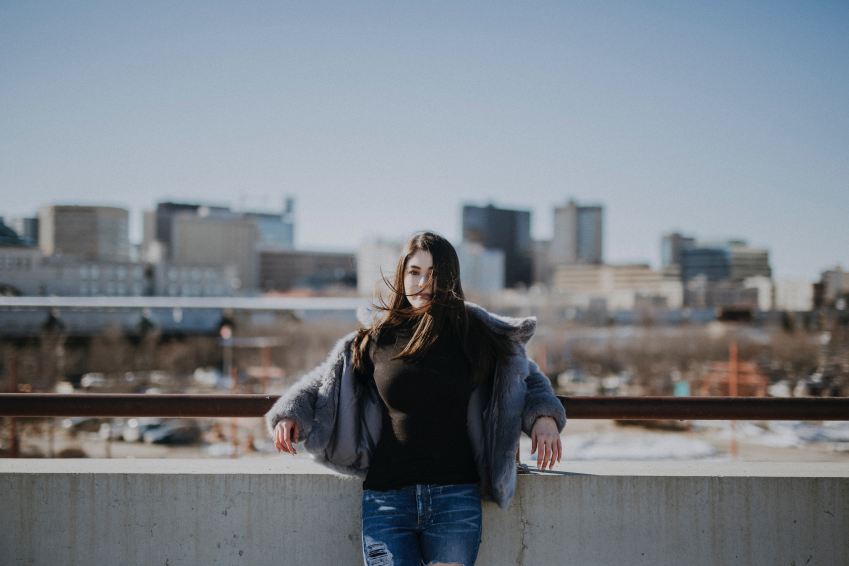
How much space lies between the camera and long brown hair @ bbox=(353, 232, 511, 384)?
289cm

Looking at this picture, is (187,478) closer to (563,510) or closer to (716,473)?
(563,510)

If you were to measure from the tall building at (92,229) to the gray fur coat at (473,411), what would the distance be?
95.0 m

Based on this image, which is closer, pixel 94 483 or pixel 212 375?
pixel 94 483

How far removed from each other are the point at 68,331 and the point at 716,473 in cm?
6650

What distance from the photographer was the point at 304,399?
2943mm

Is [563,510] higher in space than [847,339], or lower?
higher

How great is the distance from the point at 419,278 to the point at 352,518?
117cm

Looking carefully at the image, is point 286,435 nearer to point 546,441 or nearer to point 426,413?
point 426,413

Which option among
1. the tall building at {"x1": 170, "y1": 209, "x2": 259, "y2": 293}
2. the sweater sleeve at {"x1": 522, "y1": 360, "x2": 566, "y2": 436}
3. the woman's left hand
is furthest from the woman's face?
the tall building at {"x1": 170, "y1": 209, "x2": 259, "y2": 293}

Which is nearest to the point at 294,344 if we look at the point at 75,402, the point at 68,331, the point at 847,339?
the point at 68,331

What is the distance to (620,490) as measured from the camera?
317 centimetres

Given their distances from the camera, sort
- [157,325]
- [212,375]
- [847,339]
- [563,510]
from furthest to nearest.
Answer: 1. [157,325]
2. [212,375]
3. [847,339]
4. [563,510]

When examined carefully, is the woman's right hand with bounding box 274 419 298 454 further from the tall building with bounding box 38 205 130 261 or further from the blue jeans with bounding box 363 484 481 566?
the tall building with bounding box 38 205 130 261

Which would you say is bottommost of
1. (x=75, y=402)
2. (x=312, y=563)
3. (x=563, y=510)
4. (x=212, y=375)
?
(x=212, y=375)
